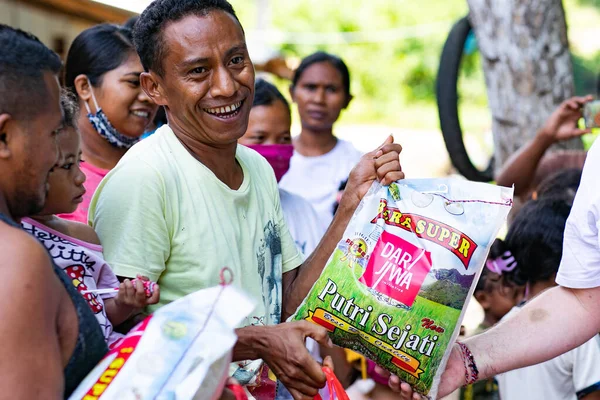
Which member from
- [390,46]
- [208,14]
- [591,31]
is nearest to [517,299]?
[208,14]

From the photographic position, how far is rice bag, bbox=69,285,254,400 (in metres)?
1.56

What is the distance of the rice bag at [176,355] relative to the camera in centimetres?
156

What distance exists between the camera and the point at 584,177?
7.48 ft

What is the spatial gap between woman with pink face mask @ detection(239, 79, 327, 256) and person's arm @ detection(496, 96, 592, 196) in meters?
1.25

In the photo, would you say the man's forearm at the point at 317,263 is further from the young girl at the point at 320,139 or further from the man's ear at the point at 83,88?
the young girl at the point at 320,139

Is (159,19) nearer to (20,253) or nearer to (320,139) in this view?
(20,253)

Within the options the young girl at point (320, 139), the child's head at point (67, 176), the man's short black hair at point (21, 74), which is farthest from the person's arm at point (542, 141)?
the man's short black hair at point (21, 74)

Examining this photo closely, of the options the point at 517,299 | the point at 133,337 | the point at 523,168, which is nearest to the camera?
the point at 133,337

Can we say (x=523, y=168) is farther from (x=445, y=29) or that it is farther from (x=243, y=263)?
(x=445, y=29)

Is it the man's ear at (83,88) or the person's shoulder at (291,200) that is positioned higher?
the man's ear at (83,88)

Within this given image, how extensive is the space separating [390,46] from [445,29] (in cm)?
154

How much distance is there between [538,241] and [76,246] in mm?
2134

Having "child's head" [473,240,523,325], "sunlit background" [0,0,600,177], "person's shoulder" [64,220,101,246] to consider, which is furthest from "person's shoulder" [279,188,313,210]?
"sunlit background" [0,0,600,177]


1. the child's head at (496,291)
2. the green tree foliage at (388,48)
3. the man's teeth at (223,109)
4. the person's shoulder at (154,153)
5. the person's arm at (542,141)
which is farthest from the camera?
the green tree foliage at (388,48)
